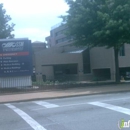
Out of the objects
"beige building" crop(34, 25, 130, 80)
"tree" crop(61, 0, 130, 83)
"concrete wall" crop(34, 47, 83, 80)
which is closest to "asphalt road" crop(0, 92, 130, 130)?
"tree" crop(61, 0, 130, 83)

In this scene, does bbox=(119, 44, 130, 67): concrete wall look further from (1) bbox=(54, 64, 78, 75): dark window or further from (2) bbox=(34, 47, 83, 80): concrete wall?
(1) bbox=(54, 64, 78, 75): dark window

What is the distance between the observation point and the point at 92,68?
1730 inches

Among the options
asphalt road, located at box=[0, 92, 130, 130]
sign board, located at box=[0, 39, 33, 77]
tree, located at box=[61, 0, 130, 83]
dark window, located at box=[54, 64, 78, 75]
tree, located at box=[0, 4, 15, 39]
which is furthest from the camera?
dark window, located at box=[54, 64, 78, 75]

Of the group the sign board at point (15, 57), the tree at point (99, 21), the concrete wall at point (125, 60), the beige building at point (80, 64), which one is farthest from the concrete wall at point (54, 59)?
the sign board at point (15, 57)

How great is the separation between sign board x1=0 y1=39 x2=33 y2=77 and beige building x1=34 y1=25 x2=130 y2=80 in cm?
1527

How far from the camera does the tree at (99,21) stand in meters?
23.4

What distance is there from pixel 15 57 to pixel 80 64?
68.5 ft

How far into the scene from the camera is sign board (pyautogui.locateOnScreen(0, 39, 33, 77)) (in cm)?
2300

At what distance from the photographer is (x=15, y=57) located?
23.3m

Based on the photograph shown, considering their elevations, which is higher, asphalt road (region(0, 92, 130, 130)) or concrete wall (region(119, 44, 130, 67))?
concrete wall (region(119, 44, 130, 67))

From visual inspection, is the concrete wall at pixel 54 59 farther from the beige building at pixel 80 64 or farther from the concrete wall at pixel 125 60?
the concrete wall at pixel 125 60

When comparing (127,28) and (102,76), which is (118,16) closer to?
(127,28)

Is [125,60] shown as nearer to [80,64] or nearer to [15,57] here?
[80,64]

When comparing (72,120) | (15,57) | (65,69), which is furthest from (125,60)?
(72,120)
